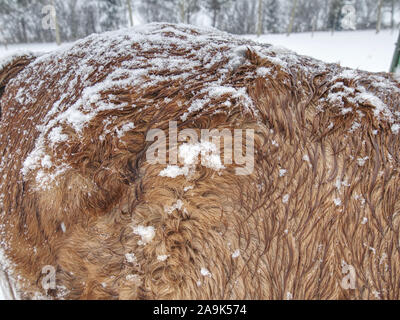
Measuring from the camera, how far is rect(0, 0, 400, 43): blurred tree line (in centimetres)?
1817

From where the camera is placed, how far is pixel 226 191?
3.64 ft

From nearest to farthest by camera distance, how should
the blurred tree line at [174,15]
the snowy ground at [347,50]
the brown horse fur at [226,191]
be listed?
the brown horse fur at [226,191], the snowy ground at [347,50], the blurred tree line at [174,15]

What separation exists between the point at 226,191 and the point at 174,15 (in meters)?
24.8

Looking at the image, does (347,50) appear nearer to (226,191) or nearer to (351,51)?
(351,51)

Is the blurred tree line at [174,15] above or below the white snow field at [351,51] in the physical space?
above

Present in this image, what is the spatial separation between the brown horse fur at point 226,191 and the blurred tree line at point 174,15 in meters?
16.3

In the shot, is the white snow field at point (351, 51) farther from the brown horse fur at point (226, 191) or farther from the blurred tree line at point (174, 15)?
the brown horse fur at point (226, 191)

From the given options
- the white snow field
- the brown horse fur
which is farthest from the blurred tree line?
the brown horse fur

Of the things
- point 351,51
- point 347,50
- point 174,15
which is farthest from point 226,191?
point 174,15

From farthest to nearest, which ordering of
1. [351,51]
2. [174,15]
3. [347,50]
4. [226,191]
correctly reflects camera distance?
[174,15] < [347,50] < [351,51] < [226,191]

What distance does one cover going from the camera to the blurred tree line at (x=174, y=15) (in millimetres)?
18172

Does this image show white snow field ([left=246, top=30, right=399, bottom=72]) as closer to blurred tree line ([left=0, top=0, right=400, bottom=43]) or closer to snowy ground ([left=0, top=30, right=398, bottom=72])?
snowy ground ([left=0, top=30, right=398, bottom=72])

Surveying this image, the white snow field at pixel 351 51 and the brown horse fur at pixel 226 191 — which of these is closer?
the brown horse fur at pixel 226 191


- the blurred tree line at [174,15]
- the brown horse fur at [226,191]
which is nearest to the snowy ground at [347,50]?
the blurred tree line at [174,15]
